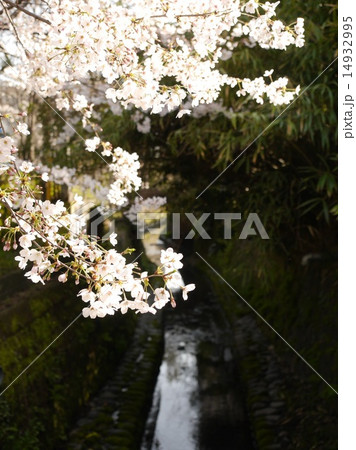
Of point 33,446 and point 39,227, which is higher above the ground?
point 39,227

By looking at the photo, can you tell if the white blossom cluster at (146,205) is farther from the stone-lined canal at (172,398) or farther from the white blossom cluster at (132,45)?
the white blossom cluster at (132,45)

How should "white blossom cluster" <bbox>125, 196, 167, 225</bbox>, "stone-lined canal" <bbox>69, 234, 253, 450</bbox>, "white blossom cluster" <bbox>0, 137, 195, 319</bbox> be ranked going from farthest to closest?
"white blossom cluster" <bbox>125, 196, 167, 225</bbox> → "stone-lined canal" <bbox>69, 234, 253, 450</bbox> → "white blossom cluster" <bbox>0, 137, 195, 319</bbox>

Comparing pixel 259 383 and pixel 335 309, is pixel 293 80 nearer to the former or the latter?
pixel 335 309

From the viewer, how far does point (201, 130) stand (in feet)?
16.7

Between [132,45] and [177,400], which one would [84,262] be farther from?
[177,400]

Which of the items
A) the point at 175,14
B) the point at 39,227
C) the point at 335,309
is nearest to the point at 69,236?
the point at 39,227

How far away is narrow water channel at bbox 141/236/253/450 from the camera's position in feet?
17.2

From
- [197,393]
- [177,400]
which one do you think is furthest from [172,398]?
[197,393]

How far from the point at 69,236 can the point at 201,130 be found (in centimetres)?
327

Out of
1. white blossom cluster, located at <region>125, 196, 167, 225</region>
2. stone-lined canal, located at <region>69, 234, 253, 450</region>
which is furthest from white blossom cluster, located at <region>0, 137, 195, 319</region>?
white blossom cluster, located at <region>125, 196, 167, 225</region>

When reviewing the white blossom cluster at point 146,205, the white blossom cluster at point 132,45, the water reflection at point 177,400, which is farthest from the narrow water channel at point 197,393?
the white blossom cluster at point 132,45

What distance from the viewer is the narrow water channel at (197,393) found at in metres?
5.25

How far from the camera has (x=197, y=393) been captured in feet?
20.6

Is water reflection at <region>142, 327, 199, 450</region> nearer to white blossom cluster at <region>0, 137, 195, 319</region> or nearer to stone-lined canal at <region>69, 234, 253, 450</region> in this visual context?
stone-lined canal at <region>69, 234, 253, 450</region>
